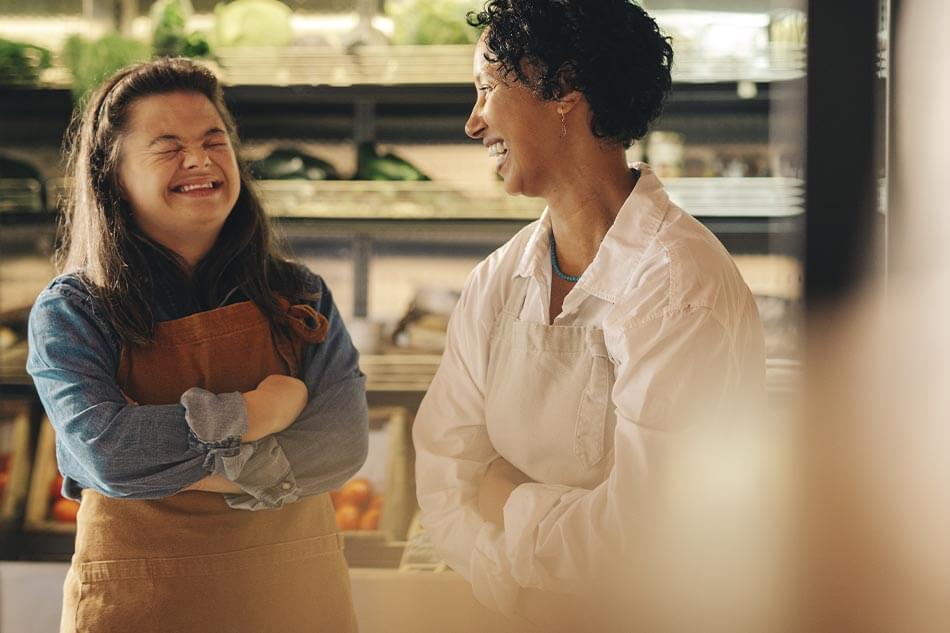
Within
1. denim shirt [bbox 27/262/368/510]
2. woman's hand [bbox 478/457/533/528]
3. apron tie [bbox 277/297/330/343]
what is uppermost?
apron tie [bbox 277/297/330/343]

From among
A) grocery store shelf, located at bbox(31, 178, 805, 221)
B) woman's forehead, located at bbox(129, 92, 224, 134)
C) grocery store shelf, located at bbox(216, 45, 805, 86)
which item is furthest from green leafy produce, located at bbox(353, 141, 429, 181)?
woman's forehead, located at bbox(129, 92, 224, 134)

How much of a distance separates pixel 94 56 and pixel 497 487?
174 centimetres

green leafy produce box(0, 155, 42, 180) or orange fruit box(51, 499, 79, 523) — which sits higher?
green leafy produce box(0, 155, 42, 180)

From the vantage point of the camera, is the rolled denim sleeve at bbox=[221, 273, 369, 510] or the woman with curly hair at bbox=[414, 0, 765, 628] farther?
the rolled denim sleeve at bbox=[221, 273, 369, 510]

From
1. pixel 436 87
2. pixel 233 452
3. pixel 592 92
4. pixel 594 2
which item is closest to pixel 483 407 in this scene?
pixel 233 452

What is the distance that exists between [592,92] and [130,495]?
802 mm

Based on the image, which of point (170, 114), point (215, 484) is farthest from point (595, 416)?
point (170, 114)

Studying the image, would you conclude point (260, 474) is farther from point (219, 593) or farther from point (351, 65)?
point (351, 65)

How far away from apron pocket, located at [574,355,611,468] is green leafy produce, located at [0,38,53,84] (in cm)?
185

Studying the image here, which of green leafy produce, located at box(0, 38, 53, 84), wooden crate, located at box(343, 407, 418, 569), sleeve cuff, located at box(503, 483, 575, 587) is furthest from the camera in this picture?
green leafy produce, located at box(0, 38, 53, 84)

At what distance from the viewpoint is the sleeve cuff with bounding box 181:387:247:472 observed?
1.30 meters

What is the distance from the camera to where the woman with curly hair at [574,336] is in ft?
3.83

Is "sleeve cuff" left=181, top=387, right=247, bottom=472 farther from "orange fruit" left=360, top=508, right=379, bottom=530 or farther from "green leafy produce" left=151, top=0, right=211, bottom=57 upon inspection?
"green leafy produce" left=151, top=0, right=211, bottom=57

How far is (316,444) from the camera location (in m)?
1.40
